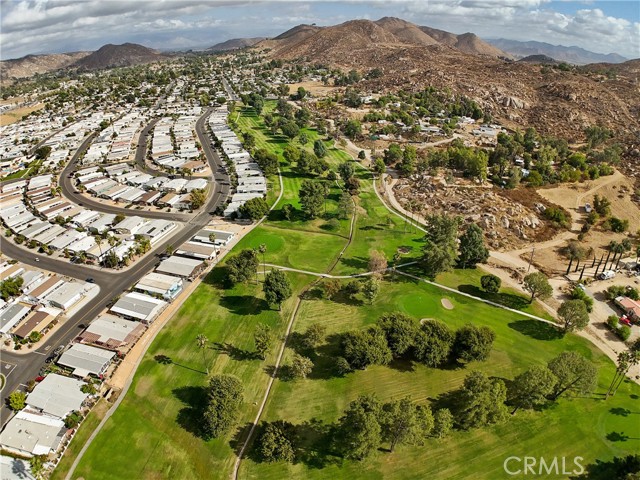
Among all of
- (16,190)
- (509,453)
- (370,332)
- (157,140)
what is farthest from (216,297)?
(157,140)

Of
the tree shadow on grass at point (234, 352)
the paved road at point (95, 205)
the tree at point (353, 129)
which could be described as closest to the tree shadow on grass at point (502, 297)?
the tree shadow on grass at point (234, 352)

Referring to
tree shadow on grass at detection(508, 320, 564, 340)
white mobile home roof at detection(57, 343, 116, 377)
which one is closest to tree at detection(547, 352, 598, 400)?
tree shadow on grass at detection(508, 320, 564, 340)

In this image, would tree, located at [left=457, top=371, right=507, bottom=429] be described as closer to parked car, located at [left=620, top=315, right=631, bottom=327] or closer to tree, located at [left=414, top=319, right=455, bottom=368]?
tree, located at [left=414, top=319, right=455, bottom=368]

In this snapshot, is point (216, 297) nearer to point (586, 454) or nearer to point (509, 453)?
point (509, 453)

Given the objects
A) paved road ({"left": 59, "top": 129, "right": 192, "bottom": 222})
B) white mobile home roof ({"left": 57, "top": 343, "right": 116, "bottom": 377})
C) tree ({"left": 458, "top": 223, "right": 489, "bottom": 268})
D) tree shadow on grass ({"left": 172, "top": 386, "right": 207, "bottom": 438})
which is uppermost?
tree ({"left": 458, "top": 223, "right": 489, "bottom": 268})

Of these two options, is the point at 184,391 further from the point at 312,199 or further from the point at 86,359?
the point at 312,199
